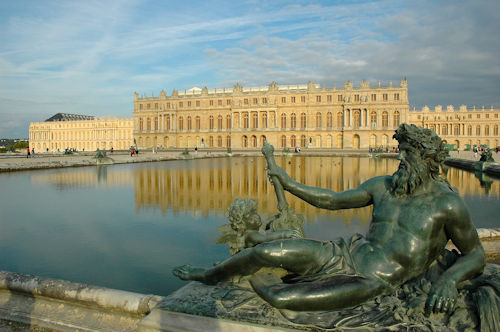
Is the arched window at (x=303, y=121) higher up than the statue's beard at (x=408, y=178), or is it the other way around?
the arched window at (x=303, y=121)

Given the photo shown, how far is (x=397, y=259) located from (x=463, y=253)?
1.37 ft

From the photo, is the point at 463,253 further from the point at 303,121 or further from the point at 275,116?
the point at 275,116

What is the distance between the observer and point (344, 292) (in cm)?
215

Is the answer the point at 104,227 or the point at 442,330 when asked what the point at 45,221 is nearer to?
the point at 104,227

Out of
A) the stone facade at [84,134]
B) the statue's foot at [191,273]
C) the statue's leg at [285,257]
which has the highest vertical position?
the stone facade at [84,134]

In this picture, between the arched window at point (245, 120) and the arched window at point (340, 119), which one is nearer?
the arched window at point (340, 119)

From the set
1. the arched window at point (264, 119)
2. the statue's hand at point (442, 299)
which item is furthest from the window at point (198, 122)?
the statue's hand at point (442, 299)

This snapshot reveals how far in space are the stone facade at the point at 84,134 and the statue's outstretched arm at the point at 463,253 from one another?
80472 millimetres

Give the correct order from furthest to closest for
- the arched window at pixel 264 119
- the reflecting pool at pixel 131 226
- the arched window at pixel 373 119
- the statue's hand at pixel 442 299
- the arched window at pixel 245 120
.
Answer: the arched window at pixel 245 120, the arched window at pixel 264 119, the arched window at pixel 373 119, the reflecting pool at pixel 131 226, the statue's hand at pixel 442 299

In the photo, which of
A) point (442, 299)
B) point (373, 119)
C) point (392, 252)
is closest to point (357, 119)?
point (373, 119)

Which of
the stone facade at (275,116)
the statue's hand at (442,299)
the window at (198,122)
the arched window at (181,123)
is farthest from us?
the arched window at (181,123)

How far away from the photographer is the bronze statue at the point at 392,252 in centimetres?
217

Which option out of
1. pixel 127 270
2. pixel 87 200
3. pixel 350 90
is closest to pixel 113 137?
pixel 350 90

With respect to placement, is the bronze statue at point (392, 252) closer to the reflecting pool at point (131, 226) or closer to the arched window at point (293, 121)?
the reflecting pool at point (131, 226)
